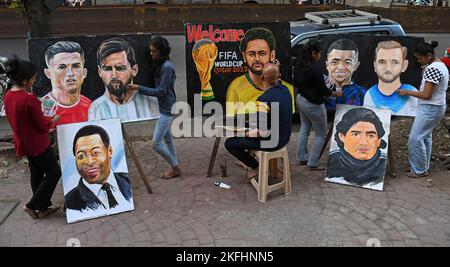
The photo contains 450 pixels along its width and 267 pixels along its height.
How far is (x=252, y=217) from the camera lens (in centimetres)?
480

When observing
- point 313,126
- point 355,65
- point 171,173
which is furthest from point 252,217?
point 355,65

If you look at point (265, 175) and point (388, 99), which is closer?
point (265, 175)

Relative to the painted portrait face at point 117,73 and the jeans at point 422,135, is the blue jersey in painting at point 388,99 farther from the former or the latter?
the painted portrait face at point 117,73

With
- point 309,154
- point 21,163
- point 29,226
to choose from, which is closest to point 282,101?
point 309,154

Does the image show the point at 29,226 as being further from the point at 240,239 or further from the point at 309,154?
the point at 309,154

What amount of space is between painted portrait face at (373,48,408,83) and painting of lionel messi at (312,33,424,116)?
4 cm

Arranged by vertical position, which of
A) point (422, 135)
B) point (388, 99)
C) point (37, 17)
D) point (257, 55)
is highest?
point (37, 17)

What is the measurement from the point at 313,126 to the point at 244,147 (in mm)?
1249

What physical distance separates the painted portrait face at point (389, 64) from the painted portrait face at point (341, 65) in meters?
0.29

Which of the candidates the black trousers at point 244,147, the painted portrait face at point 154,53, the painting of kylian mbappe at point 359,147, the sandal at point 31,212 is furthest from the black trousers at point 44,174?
the painting of kylian mbappe at point 359,147

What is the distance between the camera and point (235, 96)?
6.29m

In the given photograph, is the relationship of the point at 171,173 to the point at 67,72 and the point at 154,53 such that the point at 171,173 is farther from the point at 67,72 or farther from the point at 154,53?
the point at 67,72

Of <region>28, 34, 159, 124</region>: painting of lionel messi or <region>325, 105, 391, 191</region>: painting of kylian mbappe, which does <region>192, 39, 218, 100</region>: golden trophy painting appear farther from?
<region>325, 105, 391, 191</region>: painting of kylian mbappe

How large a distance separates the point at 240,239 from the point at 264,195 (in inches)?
34.8
